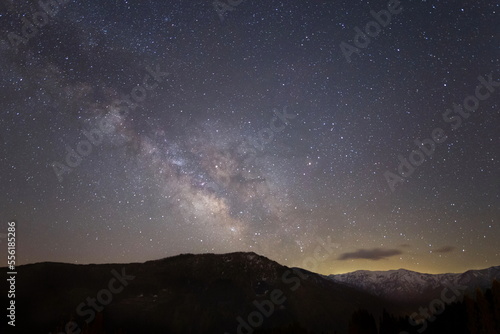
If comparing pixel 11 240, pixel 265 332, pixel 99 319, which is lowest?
pixel 265 332

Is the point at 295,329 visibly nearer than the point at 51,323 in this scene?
Yes

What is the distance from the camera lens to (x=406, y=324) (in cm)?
8544

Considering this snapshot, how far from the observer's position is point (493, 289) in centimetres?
6406

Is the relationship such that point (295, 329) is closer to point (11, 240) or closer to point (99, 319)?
point (99, 319)

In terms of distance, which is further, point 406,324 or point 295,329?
point 295,329

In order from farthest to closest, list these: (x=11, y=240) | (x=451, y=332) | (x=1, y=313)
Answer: (x=1, y=313)
(x=451, y=332)
(x=11, y=240)

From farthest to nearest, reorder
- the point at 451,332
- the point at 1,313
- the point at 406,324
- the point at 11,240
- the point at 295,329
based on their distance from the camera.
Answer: the point at 1,313
the point at 295,329
the point at 406,324
the point at 451,332
the point at 11,240

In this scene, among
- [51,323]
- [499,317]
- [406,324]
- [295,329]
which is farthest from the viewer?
[51,323]

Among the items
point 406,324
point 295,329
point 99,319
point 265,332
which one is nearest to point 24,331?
point 99,319

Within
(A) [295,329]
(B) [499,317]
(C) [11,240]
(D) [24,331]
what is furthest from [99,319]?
(B) [499,317]

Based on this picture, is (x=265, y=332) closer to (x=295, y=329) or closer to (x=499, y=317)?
(x=295, y=329)

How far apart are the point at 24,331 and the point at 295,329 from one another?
14888 centimetres

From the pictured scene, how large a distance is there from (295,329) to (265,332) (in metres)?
12.8

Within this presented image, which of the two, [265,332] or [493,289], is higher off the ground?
[493,289]
